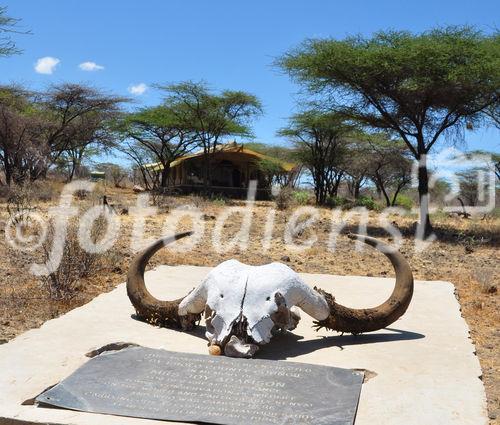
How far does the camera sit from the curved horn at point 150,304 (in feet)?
16.0

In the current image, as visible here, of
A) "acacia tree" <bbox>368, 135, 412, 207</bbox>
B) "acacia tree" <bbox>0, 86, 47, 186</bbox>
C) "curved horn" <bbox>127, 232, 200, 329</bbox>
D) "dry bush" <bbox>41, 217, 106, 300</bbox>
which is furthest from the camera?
"acacia tree" <bbox>368, 135, 412, 207</bbox>

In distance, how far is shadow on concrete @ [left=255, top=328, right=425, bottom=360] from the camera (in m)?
4.41

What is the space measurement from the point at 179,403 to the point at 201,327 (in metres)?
1.63

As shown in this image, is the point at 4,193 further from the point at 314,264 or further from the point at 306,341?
the point at 306,341

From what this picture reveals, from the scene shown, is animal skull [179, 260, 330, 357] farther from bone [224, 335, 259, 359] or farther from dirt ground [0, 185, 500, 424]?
dirt ground [0, 185, 500, 424]

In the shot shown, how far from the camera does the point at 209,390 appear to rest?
3.56 meters

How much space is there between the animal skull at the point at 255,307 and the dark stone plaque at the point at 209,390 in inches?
10.0

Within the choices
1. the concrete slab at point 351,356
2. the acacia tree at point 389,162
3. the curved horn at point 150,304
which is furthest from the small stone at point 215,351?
the acacia tree at point 389,162

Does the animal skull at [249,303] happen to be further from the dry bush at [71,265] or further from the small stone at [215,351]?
the dry bush at [71,265]

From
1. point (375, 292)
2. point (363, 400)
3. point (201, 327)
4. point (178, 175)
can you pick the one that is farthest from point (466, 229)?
point (178, 175)

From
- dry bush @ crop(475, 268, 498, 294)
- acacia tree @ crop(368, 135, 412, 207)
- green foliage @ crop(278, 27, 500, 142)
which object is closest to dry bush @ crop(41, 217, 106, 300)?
dry bush @ crop(475, 268, 498, 294)

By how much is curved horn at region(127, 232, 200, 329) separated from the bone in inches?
30.8

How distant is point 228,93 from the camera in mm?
27641

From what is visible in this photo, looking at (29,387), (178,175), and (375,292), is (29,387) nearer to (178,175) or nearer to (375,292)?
(375,292)
